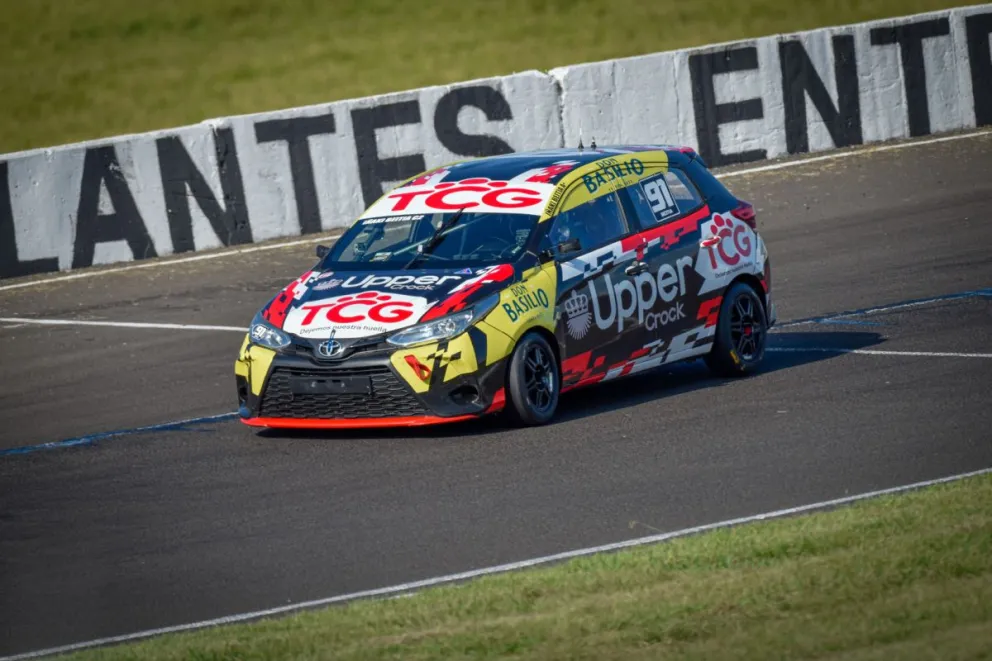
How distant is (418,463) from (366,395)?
67cm

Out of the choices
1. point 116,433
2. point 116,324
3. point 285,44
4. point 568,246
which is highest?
point 285,44

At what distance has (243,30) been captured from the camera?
1298 inches

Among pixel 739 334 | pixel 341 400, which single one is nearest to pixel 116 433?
pixel 341 400

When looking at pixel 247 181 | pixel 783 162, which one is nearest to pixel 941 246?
pixel 783 162

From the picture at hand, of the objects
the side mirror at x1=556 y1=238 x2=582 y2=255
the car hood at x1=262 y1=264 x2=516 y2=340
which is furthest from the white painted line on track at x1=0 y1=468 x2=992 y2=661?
the side mirror at x1=556 y1=238 x2=582 y2=255

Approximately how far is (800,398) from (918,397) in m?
0.80

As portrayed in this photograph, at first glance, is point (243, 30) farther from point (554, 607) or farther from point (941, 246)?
point (554, 607)

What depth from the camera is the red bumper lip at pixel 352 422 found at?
35.5 feet

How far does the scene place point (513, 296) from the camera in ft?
36.1

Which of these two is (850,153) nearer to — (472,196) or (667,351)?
(667,351)

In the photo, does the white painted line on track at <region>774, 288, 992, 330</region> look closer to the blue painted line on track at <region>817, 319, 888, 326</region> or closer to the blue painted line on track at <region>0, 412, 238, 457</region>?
the blue painted line on track at <region>817, 319, 888, 326</region>

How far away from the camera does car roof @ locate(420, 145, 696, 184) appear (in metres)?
12.3

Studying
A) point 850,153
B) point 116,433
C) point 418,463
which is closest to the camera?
point 418,463

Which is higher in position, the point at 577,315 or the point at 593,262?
the point at 593,262
